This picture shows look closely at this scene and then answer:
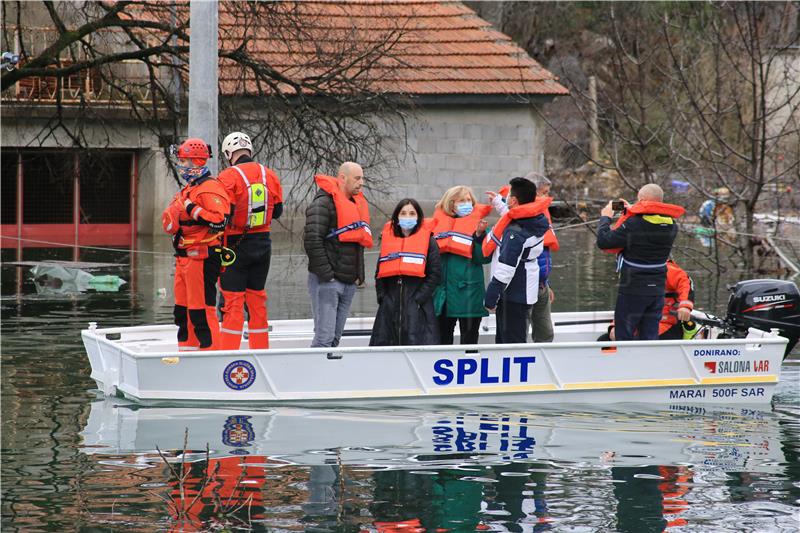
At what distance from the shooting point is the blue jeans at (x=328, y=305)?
414 inches

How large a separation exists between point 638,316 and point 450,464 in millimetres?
2913

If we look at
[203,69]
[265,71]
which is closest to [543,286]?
[203,69]

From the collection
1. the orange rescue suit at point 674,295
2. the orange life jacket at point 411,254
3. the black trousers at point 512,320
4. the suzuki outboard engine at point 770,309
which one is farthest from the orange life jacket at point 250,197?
the suzuki outboard engine at point 770,309

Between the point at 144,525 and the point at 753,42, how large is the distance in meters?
13.6

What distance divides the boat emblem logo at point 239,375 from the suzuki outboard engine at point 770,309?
14.0 ft

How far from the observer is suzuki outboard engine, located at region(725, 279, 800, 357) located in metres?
11.2

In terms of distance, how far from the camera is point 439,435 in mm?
9531

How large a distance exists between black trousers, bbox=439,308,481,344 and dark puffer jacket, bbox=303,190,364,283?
0.90 meters

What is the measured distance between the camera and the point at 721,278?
20.4 metres

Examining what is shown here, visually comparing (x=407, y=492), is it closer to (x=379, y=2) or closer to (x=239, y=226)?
(x=239, y=226)

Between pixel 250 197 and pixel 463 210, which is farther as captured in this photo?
pixel 463 210

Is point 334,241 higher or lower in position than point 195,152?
lower

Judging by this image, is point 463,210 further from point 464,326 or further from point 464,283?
point 464,326

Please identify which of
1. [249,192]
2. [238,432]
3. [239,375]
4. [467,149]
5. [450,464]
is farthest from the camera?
[467,149]
